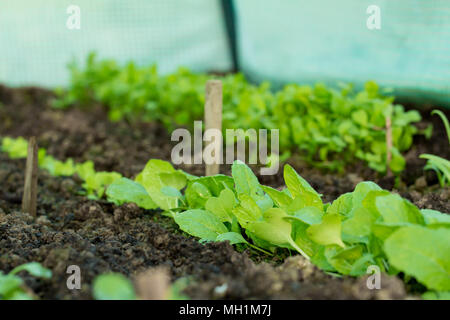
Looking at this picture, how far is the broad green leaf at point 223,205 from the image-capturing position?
1.42 m

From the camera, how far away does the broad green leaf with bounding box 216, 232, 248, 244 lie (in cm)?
134

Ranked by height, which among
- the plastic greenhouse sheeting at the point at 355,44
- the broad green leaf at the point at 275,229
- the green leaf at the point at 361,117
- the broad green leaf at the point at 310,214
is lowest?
the broad green leaf at the point at 275,229

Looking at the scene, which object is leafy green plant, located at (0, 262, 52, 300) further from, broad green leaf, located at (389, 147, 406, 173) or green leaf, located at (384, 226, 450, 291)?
broad green leaf, located at (389, 147, 406, 173)

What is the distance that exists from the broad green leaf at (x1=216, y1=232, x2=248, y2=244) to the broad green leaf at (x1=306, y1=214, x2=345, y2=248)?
24cm

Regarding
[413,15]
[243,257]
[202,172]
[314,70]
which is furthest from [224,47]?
[243,257]

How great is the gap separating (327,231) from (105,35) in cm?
430

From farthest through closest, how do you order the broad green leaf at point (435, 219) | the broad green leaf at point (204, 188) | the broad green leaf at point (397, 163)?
the broad green leaf at point (397, 163), the broad green leaf at point (204, 188), the broad green leaf at point (435, 219)

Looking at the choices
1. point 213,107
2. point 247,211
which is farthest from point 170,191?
point 213,107

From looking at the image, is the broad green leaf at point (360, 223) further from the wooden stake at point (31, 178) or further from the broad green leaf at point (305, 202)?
the wooden stake at point (31, 178)

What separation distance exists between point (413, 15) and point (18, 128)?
2.80m

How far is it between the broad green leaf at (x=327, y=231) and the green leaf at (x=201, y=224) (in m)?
0.33

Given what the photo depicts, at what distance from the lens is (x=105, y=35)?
497cm

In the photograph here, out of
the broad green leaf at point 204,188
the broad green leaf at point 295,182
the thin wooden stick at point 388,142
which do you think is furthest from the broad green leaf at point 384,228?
the thin wooden stick at point 388,142

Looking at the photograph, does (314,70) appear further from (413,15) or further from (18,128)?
(18,128)
